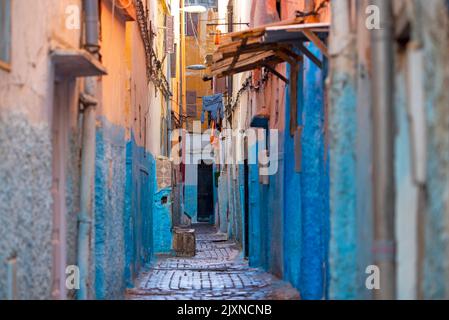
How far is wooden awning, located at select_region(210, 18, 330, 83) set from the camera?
10.0m

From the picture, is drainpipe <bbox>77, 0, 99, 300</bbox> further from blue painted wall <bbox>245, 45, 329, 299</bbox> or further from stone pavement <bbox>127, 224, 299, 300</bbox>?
stone pavement <bbox>127, 224, 299, 300</bbox>

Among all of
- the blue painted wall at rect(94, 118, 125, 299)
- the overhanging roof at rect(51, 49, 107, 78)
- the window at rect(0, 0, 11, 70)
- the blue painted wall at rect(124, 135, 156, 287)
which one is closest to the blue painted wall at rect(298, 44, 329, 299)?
the blue painted wall at rect(94, 118, 125, 299)

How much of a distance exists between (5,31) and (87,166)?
117 inches

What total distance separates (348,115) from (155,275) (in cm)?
984

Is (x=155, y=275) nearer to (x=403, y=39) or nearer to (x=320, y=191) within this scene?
(x=320, y=191)

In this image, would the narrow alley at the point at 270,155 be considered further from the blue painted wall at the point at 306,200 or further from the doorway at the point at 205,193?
the doorway at the point at 205,193

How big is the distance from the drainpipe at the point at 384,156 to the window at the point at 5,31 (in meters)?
2.91

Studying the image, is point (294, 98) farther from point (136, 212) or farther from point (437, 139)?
point (437, 139)

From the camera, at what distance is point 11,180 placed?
696 centimetres

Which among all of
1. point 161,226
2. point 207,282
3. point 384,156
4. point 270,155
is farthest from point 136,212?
point 384,156

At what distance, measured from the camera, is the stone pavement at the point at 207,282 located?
43.1ft

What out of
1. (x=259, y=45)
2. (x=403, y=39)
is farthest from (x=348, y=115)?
(x=259, y=45)

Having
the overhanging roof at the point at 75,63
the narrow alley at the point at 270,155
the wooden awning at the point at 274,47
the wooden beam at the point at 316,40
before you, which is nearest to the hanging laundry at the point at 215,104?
the narrow alley at the point at 270,155

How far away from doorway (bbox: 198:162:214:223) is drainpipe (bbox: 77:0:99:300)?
41.8 meters
